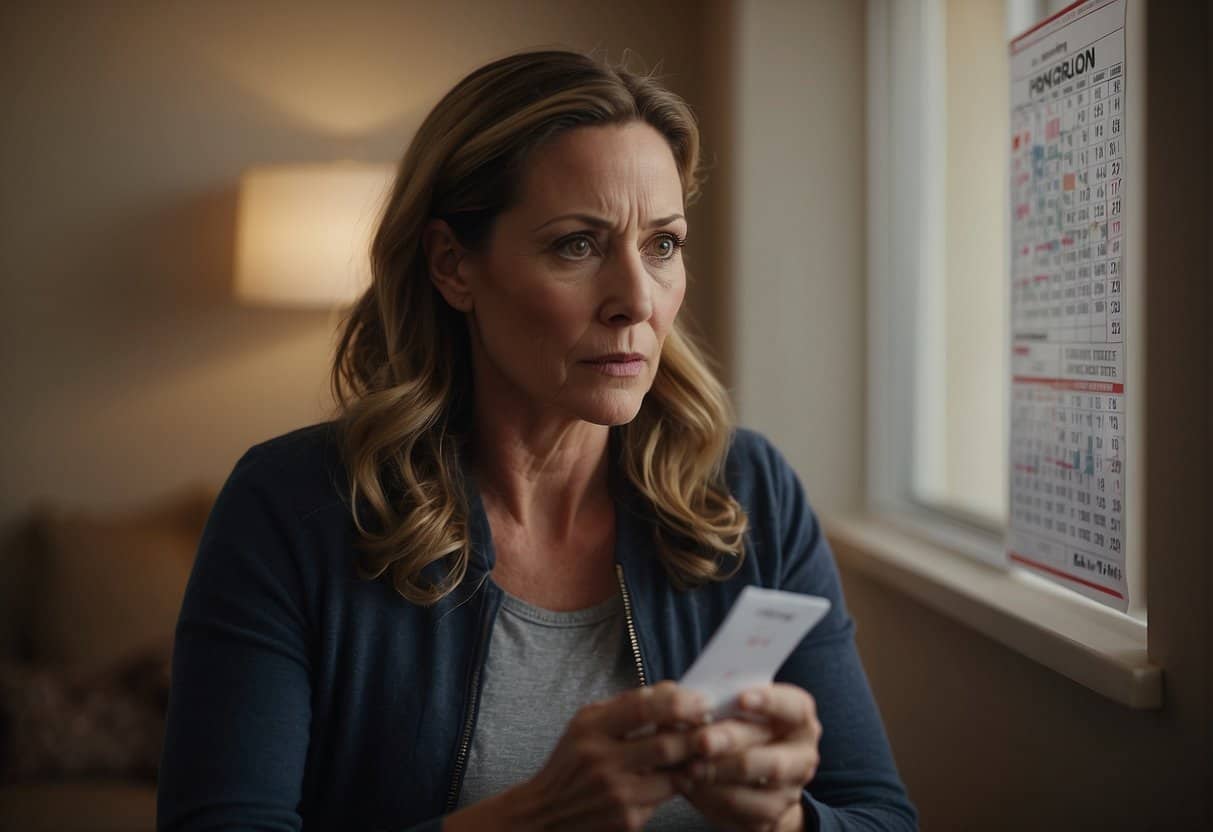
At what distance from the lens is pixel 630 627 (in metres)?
1.29

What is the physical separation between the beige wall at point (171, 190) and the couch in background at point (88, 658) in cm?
18

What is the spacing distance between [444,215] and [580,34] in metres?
1.80

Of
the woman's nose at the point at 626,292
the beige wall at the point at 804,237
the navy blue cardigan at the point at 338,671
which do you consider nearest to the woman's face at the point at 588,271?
the woman's nose at the point at 626,292

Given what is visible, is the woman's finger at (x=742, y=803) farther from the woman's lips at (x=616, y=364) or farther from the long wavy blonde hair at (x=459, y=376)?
the woman's lips at (x=616, y=364)

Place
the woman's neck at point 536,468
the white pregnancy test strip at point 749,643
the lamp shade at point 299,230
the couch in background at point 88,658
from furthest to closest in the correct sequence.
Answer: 1. the lamp shade at point 299,230
2. the couch in background at point 88,658
3. the woman's neck at point 536,468
4. the white pregnancy test strip at point 749,643

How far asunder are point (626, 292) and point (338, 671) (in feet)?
1.72

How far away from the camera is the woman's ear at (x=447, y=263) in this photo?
52.4 inches

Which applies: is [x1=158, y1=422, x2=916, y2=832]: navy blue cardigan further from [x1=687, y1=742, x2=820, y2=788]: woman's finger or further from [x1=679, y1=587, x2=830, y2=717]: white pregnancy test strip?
[x1=679, y1=587, x2=830, y2=717]: white pregnancy test strip

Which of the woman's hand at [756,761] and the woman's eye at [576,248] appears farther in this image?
the woman's eye at [576,248]

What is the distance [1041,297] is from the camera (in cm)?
152

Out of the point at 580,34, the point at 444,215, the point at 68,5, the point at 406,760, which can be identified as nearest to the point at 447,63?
the point at 580,34

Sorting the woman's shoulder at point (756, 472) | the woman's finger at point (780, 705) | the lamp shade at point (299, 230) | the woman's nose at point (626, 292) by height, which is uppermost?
the lamp shade at point (299, 230)

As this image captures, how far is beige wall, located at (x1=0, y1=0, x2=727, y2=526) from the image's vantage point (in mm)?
Answer: 2783

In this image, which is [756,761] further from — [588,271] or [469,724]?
[588,271]
